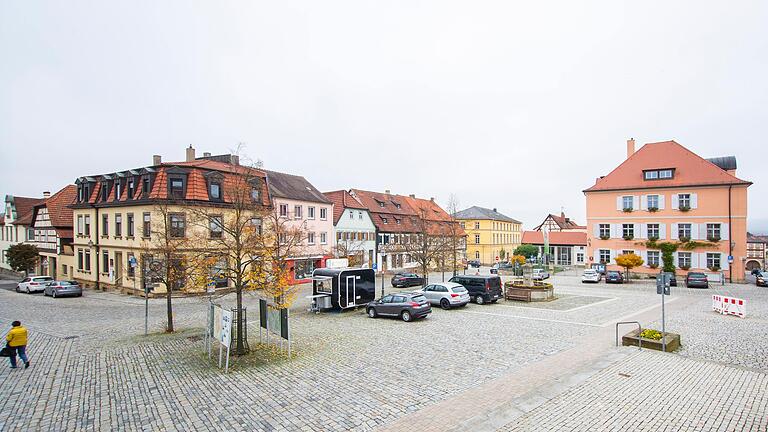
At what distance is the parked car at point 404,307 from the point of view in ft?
63.8

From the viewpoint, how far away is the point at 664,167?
4197cm

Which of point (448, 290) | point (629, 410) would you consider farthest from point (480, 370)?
point (448, 290)

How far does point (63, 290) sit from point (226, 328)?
1040 inches

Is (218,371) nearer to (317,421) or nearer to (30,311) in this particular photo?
(317,421)

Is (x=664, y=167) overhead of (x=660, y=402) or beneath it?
overhead

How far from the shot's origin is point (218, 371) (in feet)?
38.6

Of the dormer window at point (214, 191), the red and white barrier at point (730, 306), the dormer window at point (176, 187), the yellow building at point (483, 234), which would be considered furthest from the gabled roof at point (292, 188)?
the yellow building at point (483, 234)

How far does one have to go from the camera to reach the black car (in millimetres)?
25406

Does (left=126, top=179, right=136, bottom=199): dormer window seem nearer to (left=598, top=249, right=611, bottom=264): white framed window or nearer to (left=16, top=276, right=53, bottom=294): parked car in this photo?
(left=16, top=276, right=53, bottom=294): parked car

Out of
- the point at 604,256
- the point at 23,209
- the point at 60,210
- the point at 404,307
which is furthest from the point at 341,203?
the point at 23,209

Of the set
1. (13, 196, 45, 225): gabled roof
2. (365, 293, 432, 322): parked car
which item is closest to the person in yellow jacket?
(365, 293, 432, 322): parked car

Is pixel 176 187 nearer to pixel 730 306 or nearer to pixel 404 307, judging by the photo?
pixel 404 307

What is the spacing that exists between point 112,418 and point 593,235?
4739 centimetres

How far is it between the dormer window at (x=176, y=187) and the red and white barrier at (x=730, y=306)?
3304cm
